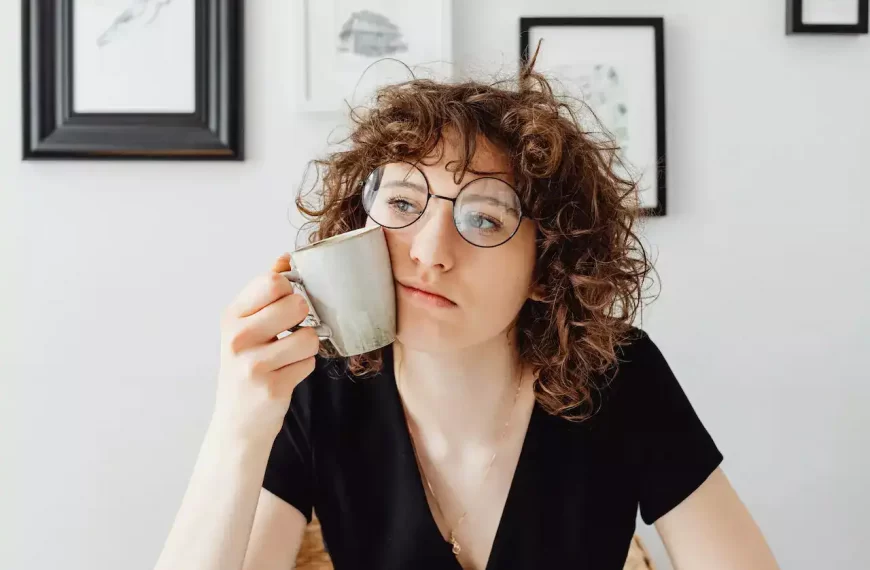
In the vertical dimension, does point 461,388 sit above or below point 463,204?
below

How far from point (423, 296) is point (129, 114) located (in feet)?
3.06

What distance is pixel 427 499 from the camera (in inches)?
38.0

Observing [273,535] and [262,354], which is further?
[273,535]

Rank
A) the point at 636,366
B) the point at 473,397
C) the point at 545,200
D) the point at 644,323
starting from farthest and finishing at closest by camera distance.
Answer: the point at 644,323 → the point at 636,366 → the point at 473,397 → the point at 545,200

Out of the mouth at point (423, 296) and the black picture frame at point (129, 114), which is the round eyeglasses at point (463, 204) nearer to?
the mouth at point (423, 296)

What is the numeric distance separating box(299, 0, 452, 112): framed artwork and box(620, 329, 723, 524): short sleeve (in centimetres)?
74

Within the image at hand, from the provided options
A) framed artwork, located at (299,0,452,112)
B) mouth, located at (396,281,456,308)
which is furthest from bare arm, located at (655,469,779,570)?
framed artwork, located at (299,0,452,112)

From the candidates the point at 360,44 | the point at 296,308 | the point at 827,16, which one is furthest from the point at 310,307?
the point at 827,16

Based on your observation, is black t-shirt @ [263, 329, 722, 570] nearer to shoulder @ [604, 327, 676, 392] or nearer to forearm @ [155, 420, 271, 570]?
shoulder @ [604, 327, 676, 392]

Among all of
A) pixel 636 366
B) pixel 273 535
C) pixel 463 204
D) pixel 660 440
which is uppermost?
pixel 463 204

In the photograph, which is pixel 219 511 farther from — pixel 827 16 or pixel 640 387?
pixel 827 16

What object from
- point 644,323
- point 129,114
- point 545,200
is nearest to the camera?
point 545,200

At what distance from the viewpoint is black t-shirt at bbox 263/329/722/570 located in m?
0.95

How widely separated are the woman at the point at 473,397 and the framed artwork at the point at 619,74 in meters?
0.43
